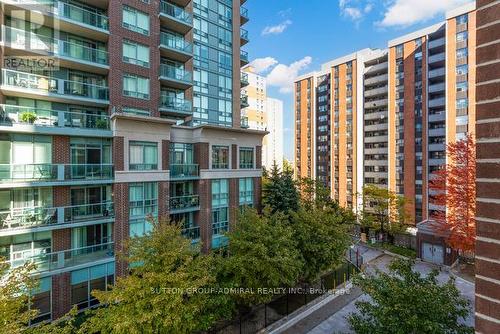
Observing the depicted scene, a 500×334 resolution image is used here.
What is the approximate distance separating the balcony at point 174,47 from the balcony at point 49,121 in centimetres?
756

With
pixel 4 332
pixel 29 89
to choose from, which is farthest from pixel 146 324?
pixel 29 89

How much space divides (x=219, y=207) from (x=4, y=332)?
49.4ft

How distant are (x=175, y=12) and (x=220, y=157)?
12232 mm

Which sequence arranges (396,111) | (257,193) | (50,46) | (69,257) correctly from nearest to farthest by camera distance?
(69,257) → (50,46) → (257,193) → (396,111)

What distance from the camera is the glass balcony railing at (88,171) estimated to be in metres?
15.7

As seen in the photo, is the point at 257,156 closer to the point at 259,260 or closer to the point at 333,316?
the point at 259,260

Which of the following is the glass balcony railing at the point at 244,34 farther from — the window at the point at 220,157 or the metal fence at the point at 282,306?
the metal fence at the point at 282,306

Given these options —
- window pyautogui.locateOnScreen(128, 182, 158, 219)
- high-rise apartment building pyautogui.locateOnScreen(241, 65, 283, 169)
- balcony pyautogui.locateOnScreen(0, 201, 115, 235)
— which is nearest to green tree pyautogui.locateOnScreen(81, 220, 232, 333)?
window pyautogui.locateOnScreen(128, 182, 158, 219)

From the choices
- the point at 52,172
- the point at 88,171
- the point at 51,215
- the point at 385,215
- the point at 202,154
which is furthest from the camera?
the point at 385,215

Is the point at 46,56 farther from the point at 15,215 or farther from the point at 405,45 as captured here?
the point at 405,45

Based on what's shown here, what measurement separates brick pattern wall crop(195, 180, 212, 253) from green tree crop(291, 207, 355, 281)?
23.4 ft

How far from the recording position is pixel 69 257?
15727 mm

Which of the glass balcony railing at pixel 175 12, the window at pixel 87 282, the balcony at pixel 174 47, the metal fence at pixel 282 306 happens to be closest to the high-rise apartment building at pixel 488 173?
the metal fence at pixel 282 306

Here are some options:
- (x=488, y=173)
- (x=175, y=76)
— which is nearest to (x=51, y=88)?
(x=175, y=76)
